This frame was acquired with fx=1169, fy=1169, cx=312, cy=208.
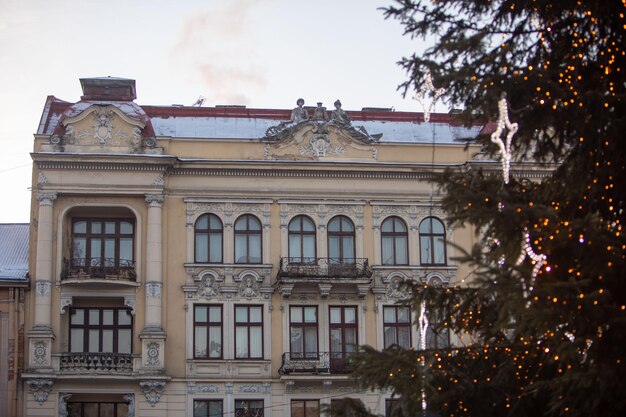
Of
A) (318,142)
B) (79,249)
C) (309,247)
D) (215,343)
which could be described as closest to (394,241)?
(309,247)

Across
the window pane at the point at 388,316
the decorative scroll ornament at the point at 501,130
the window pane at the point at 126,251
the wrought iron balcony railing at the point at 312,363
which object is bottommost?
the wrought iron balcony railing at the point at 312,363

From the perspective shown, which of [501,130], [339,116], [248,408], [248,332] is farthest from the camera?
[339,116]

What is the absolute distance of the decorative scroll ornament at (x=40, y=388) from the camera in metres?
34.2

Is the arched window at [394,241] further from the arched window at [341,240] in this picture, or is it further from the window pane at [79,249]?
the window pane at [79,249]

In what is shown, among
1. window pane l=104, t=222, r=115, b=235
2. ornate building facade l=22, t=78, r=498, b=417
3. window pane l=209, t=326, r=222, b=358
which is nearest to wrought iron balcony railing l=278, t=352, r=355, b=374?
ornate building facade l=22, t=78, r=498, b=417

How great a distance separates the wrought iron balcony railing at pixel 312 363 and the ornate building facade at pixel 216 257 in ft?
0.17

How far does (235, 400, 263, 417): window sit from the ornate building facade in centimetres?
7

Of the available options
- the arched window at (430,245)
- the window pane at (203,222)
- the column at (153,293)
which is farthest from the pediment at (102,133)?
the arched window at (430,245)

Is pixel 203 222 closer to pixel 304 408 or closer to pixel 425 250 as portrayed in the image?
pixel 304 408

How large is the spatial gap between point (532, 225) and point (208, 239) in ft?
76.6

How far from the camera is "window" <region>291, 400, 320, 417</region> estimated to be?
116ft

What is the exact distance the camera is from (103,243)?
36.3m

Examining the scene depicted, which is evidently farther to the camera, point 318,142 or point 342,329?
point 318,142

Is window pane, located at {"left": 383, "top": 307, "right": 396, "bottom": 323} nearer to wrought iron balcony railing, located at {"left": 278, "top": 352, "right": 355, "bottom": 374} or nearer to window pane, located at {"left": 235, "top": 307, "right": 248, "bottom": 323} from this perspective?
wrought iron balcony railing, located at {"left": 278, "top": 352, "right": 355, "bottom": 374}
